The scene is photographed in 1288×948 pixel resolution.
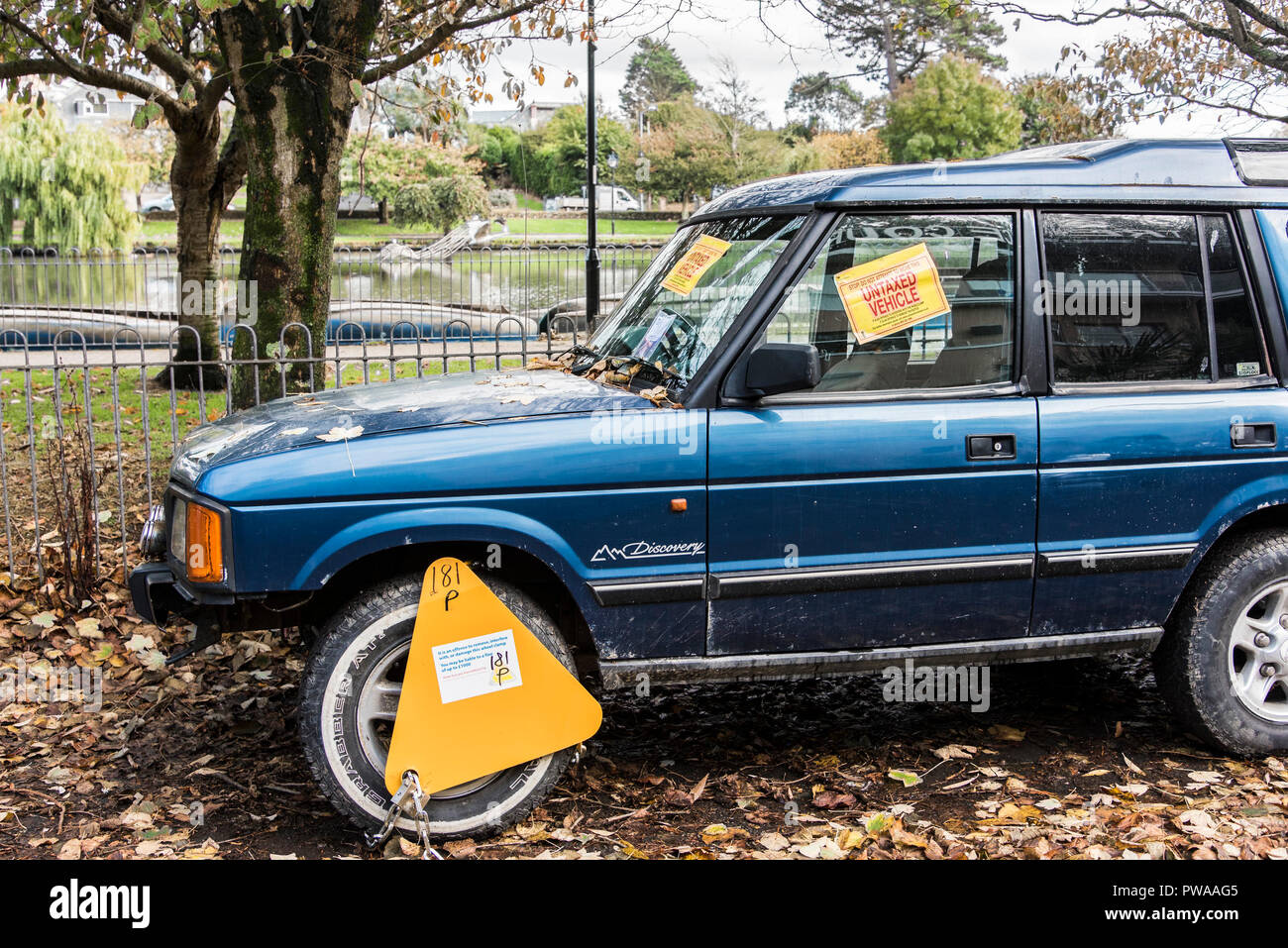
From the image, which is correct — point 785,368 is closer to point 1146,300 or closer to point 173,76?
point 1146,300

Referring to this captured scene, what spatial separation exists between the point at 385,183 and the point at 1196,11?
3885 cm

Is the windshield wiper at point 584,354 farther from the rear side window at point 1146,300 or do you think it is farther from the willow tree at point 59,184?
the willow tree at point 59,184

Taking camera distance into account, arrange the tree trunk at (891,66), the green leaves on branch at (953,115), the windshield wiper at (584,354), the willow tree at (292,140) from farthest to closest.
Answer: the tree trunk at (891,66) < the green leaves on branch at (953,115) < the willow tree at (292,140) < the windshield wiper at (584,354)

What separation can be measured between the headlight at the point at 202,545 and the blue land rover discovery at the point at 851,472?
0.01 m

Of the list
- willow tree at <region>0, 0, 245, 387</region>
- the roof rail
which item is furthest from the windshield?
willow tree at <region>0, 0, 245, 387</region>

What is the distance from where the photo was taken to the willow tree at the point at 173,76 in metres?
9.40

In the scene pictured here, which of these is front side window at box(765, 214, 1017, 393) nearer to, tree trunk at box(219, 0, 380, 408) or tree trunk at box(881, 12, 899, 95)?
tree trunk at box(219, 0, 380, 408)

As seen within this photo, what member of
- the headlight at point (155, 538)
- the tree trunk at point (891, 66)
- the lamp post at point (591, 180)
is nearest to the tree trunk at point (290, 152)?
the headlight at point (155, 538)

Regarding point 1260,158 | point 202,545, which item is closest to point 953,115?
point 1260,158

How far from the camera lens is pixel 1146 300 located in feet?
14.7

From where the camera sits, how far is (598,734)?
5.12 metres

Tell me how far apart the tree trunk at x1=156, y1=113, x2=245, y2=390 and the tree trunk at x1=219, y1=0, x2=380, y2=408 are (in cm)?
485

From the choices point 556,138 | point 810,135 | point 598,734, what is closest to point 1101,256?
point 598,734

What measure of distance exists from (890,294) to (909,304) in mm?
82
